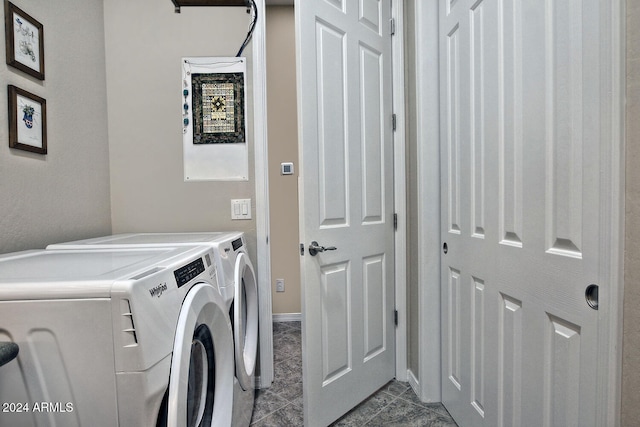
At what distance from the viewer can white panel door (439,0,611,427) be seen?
78cm

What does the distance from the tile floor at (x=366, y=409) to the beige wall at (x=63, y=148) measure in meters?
1.33

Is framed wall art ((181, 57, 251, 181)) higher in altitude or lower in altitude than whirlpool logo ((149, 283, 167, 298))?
higher

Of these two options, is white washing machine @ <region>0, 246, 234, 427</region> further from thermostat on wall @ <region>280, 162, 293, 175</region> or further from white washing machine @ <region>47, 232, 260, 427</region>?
thermostat on wall @ <region>280, 162, 293, 175</region>

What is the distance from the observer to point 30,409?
1.84ft

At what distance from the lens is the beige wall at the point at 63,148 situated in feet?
3.84

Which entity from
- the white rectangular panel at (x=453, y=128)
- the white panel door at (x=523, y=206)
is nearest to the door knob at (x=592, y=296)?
the white panel door at (x=523, y=206)

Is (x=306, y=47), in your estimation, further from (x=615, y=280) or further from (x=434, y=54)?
(x=615, y=280)

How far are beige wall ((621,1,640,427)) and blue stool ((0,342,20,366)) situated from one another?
4.06 feet

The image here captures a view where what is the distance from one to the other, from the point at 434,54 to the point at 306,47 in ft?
2.28

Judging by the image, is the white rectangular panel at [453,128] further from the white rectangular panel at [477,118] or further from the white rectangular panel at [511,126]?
the white rectangular panel at [511,126]

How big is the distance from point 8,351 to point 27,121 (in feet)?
3.70

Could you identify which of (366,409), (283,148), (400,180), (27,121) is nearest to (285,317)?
(366,409)

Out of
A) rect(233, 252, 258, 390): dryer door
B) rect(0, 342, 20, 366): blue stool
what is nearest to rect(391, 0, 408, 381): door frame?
rect(233, 252, 258, 390): dryer door

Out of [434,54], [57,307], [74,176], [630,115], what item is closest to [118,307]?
[57,307]
